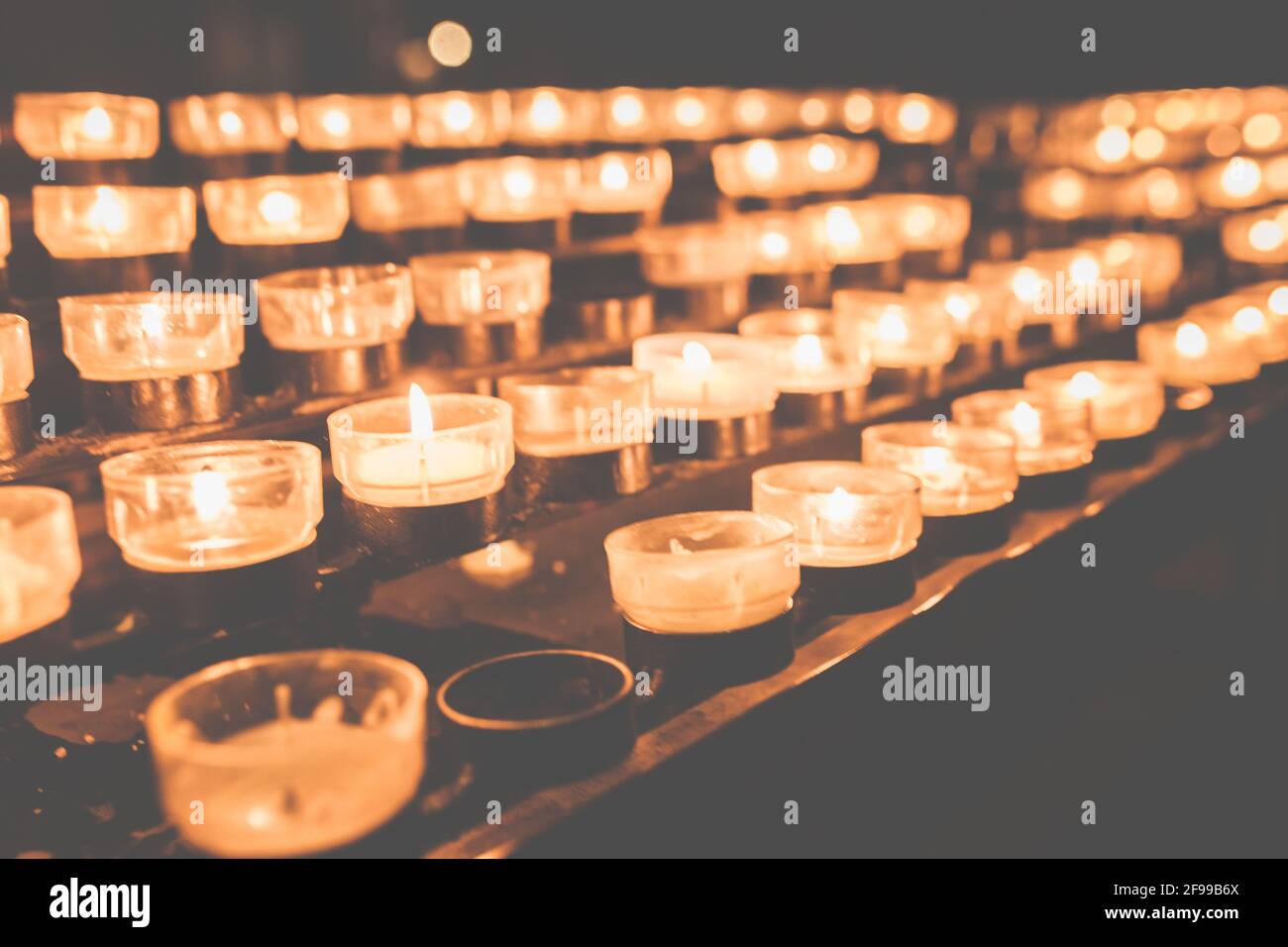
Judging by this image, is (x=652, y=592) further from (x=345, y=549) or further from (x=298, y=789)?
(x=298, y=789)

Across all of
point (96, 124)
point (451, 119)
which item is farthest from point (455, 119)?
point (96, 124)

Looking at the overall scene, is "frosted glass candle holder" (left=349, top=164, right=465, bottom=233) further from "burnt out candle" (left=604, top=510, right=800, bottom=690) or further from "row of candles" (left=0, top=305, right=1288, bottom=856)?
"burnt out candle" (left=604, top=510, right=800, bottom=690)

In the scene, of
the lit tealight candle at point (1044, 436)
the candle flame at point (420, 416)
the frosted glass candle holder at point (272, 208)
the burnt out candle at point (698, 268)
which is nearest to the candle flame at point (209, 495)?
the candle flame at point (420, 416)

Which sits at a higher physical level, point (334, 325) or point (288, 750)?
point (334, 325)

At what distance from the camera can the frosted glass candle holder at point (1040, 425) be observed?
237 centimetres

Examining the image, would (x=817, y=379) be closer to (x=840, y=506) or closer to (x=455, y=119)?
(x=840, y=506)

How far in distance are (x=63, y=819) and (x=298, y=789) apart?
48 cm

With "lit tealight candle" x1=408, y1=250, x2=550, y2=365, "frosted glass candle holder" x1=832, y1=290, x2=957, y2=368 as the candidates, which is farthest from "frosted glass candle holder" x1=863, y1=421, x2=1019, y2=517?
"lit tealight candle" x1=408, y1=250, x2=550, y2=365

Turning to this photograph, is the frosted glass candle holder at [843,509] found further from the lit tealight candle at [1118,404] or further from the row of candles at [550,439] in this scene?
Answer: the lit tealight candle at [1118,404]

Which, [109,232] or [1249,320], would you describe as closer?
[109,232]

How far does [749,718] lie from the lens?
1600 millimetres

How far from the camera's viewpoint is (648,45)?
329cm

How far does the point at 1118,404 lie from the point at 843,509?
44.1 inches
